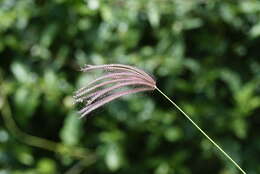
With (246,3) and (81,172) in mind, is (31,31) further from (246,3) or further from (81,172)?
(246,3)

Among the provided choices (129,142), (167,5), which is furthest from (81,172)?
(167,5)

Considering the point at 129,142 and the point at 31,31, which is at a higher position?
the point at 31,31

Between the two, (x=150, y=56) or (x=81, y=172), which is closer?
(x=150, y=56)

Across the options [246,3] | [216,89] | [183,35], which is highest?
[246,3]

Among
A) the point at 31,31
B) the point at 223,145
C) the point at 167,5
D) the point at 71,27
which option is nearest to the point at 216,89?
the point at 223,145

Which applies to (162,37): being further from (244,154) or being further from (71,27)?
(244,154)

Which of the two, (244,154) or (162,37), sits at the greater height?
(162,37)
